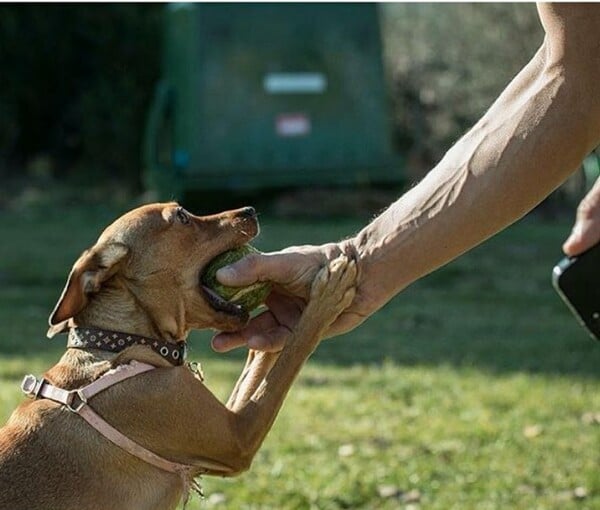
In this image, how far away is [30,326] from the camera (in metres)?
10.5

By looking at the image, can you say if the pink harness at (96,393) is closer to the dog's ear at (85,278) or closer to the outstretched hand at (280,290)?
the dog's ear at (85,278)

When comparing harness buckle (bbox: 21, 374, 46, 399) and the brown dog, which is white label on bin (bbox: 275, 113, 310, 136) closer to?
the brown dog

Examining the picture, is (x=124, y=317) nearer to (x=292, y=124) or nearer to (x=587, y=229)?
(x=587, y=229)

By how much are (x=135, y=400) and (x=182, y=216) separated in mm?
697

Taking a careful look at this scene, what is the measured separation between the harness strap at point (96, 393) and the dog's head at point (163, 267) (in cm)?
20

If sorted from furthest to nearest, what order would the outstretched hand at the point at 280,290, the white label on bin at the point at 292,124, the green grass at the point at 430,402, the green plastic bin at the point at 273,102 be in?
the white label on bin at the point at 292,124, the green plastic bin at the point at 273,102, the green grass at the point at 430,402, the outstretched hand at the point at 280,290

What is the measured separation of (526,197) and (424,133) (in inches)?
707

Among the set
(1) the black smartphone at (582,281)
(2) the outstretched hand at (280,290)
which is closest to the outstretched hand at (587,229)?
(1) the black smartphone at (582,281)

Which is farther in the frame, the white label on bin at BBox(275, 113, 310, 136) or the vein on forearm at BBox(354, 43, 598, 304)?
the white label on bin at BBox(275, 113, 310, 136)

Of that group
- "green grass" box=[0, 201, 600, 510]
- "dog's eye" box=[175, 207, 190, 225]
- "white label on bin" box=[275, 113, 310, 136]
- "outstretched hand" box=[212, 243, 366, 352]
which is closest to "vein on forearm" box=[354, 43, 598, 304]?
"outstretched hand" box=[212, 243, 366, 352]

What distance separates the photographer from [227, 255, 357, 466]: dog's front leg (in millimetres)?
4055

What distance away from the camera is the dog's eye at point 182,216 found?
440 cm

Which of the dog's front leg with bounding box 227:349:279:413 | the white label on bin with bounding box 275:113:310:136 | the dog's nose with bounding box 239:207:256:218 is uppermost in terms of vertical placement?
the dog's nose with bounding box 239:207:256:218

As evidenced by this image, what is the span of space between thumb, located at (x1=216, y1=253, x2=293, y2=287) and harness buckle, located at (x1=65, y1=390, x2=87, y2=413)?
57cm
